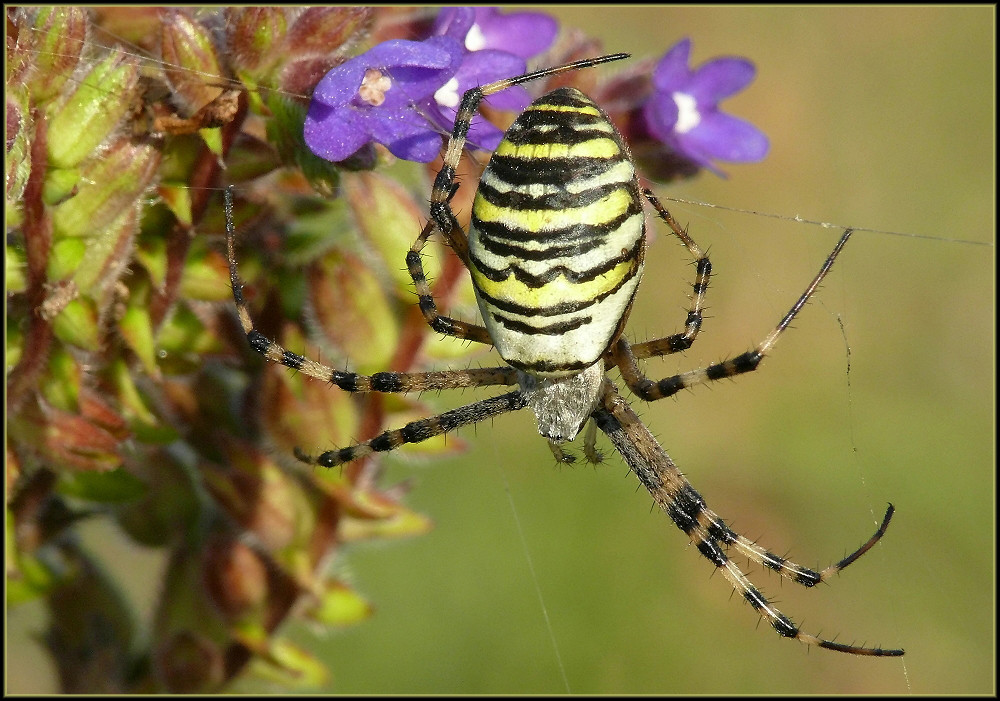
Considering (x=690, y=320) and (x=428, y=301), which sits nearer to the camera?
(x=428, y=301)

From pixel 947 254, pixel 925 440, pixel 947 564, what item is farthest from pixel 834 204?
pixel 947 564

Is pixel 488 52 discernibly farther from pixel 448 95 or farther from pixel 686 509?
pixel 686 509

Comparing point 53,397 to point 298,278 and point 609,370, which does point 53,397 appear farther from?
point 609,370

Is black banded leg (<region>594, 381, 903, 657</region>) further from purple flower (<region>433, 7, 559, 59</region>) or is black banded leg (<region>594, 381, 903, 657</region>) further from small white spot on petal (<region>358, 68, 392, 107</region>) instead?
small white spot on petal (<region>358, 68, 392, 107</region>)

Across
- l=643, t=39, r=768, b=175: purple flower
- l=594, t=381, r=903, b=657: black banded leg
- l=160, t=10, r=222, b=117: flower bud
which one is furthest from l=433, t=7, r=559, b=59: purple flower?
l=594, t=381, r=903, b=657: black banded leg

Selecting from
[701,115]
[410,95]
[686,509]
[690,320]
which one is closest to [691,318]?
[690,320]

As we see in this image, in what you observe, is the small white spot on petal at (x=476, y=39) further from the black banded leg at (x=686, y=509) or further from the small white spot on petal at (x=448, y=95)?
the black banded leg at (x=686, y=509)
